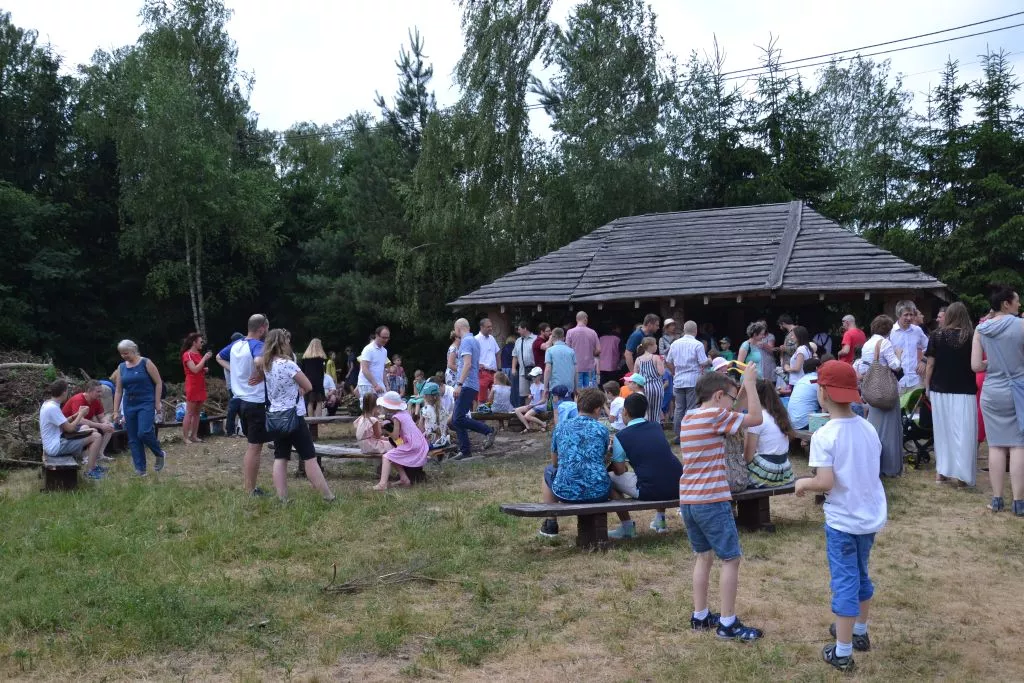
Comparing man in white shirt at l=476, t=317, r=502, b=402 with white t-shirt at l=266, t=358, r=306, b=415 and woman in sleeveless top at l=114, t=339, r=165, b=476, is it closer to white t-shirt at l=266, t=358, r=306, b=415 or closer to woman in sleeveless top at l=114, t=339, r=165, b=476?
woman in sleeveless top at l=114, t=339, r=165, b=476

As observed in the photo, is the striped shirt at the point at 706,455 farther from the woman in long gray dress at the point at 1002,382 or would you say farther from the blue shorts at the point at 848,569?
the woman in long gray dress at the point at 1002,382

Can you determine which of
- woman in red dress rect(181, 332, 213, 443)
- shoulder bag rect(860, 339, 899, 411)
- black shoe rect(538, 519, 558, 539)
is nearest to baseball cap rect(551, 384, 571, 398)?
shoulder bag rect(860, 339, 899, 411)

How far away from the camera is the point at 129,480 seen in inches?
405

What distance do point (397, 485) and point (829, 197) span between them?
1020 inches

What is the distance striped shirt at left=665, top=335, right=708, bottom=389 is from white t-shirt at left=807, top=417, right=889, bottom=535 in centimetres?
720

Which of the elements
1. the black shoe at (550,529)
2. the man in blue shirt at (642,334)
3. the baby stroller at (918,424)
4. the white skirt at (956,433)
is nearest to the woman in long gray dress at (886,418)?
the white skirt at (956,433)

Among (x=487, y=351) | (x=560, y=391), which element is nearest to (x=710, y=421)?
(x=560, y=391)

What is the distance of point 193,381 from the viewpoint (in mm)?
13680

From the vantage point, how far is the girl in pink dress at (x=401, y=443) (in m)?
9.78

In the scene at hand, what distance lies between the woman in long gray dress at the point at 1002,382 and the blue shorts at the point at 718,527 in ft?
13.6

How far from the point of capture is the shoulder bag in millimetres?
8938

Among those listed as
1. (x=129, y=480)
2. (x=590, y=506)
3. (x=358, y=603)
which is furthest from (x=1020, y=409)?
(x=129, y=480)

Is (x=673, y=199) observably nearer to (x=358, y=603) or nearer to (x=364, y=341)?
(x=364, y=341)

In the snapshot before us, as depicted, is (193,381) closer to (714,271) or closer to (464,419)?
(464,419)
